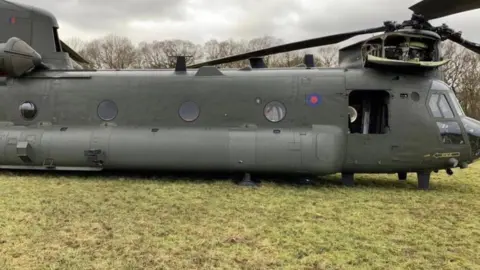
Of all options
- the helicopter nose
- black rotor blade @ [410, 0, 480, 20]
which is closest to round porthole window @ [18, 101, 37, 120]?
black rotor blade @ [410, 0, 480, 20]

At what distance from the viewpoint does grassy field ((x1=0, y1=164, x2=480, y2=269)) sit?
498 cm

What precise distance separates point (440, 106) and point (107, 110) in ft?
27.8

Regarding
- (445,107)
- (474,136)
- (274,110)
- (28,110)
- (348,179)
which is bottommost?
(348,179)

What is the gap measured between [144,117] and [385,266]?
7.28m

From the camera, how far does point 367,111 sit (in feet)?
33.9

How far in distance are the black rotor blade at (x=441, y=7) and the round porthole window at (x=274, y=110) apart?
150 inches

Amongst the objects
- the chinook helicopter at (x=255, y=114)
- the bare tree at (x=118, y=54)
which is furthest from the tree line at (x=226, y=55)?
the chinook helicopter at (x=255, y=114)

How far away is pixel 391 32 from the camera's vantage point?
371 inches

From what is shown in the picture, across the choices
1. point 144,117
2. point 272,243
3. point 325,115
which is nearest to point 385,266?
point 272,243

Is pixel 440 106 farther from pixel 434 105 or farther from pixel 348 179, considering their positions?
pixel 348 179

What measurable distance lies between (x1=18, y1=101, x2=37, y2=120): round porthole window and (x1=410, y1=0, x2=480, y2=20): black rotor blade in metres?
9.93

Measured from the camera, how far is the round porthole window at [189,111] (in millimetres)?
10203

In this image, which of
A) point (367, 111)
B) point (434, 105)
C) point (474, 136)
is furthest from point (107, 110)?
point (474, 136)

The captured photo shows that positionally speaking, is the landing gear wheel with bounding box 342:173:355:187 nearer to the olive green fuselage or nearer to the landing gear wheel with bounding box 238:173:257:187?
the olive green fuselage
